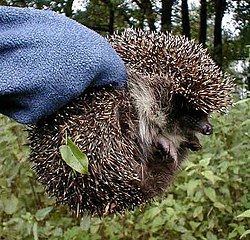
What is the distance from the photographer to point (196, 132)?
76cm

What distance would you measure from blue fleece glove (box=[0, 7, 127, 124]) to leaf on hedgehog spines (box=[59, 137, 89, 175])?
4cm

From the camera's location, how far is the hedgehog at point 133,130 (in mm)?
726

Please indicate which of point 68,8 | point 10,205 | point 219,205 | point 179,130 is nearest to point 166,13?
point 68,8

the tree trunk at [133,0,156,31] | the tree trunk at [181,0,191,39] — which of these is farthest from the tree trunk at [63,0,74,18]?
the tree trunk at [181,0,191,39]

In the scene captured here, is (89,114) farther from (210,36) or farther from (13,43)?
(210,36)

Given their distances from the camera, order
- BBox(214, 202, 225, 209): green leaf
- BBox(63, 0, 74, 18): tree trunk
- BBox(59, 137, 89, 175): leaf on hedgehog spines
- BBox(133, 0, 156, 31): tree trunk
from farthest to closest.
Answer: BBox(133, 0, 156, 31): tree trunk < BBox(63, 0, 74, 18): tree trunk < BBox(214, 202, 225, 209): green leaf < BBox(59, 137, 89, 175): leaf on hedgehog spines

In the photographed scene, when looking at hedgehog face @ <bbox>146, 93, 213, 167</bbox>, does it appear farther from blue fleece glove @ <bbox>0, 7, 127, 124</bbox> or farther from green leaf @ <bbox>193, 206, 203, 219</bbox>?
green leaf @ <bbox>193, 206, 203, 219</bbox>

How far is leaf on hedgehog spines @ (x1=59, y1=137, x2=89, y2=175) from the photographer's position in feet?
2.30

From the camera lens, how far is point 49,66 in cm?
73

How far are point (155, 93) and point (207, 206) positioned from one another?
4.43 feet

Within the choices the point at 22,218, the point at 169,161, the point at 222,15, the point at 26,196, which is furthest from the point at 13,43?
the point at 222,15

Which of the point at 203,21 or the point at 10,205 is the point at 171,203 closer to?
the point at 10,205

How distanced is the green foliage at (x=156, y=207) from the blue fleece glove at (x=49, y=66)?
1.00m

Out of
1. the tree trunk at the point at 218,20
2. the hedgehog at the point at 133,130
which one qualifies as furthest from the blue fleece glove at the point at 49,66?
the tree trunk at the point at 218,20
